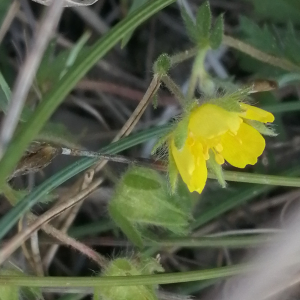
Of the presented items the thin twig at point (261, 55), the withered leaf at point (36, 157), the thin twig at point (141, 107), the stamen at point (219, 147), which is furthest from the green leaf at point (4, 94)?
the thin twig at point (261, 55)

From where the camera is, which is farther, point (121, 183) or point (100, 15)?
point (100, 15)

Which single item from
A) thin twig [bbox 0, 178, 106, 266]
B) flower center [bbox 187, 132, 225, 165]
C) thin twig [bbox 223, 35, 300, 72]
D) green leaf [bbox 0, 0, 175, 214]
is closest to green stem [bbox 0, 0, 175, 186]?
green leaf [bbox 0, 0, 175, 214]

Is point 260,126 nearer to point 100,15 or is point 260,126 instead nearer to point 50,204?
point 50,204

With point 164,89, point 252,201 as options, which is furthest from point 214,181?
point 164,89

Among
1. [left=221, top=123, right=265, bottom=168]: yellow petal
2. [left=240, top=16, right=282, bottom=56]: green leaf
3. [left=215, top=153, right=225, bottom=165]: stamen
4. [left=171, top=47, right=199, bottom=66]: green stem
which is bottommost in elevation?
[left=215, top=153, right=225, bottom=165]: stamen

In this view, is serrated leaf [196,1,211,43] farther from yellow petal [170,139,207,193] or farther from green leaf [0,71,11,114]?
green leaf [0,71,11,114]

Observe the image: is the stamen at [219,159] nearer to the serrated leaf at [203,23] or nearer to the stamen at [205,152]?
the stamen at [205,152]
